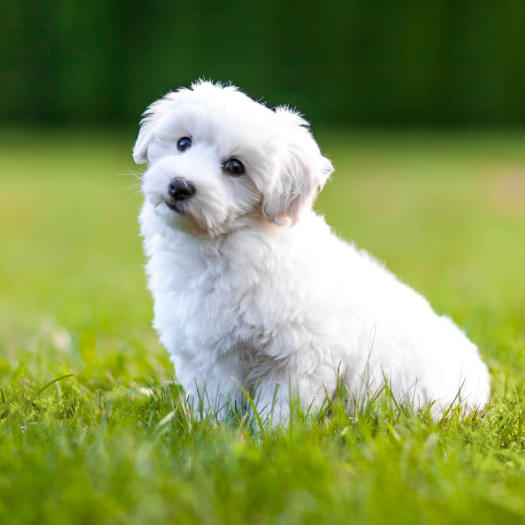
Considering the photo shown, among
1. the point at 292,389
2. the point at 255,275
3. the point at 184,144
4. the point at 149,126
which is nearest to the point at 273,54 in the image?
the point at 149,126

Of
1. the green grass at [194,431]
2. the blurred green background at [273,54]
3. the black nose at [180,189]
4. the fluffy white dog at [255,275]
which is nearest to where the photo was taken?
the green grass at [194,431]

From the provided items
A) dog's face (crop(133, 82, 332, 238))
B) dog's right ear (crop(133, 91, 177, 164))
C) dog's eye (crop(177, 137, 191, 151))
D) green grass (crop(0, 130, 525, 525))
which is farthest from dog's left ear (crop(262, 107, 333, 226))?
green grass (crop(0, 130, 525, 525))

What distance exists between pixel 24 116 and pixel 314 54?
25.0ft

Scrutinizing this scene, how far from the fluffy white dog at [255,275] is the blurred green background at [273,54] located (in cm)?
1497

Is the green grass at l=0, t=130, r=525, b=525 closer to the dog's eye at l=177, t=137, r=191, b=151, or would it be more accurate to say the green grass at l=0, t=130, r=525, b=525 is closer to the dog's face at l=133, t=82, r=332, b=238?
the dog's eye at l=177, t=137, r=191, b=151

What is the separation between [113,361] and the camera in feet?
12.3

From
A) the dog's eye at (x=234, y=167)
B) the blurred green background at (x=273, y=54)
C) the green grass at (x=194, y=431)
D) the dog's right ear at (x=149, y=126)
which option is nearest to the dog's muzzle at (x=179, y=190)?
the dog's eye at (x=234, y=167)

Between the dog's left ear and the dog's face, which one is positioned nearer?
the dog's face

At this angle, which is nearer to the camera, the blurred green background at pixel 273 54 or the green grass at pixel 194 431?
the green grass at pixel 194 431

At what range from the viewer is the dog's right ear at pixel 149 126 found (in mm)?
3072

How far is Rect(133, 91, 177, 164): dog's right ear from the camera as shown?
10.1 ft

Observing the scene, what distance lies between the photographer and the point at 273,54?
18172 mm

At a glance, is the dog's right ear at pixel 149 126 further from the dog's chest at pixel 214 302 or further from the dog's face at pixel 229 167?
the dog's chest at pixel 214 302

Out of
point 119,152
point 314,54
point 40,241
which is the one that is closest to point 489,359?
point 40,241
